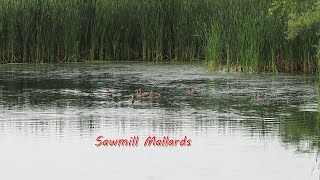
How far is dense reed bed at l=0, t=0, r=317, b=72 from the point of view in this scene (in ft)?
67.7

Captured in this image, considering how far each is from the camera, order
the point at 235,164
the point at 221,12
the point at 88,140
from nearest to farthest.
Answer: the point at 235,164
the point at 88,140
the point at 221,12

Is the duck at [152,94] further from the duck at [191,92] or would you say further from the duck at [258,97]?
the duck at [258,97]

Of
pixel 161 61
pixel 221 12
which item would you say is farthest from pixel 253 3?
pixel 161 61

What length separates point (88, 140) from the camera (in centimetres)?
1039

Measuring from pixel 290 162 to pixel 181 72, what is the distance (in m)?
9.66

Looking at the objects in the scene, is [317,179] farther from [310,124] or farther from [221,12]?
[221,12]

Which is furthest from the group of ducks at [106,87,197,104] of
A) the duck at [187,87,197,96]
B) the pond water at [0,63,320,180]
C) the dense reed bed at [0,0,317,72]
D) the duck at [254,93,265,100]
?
the dense reed bed at [0,0,317,72]

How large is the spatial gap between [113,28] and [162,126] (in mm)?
10331

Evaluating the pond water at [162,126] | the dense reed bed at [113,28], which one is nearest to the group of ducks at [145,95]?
the pond water at [162,126]

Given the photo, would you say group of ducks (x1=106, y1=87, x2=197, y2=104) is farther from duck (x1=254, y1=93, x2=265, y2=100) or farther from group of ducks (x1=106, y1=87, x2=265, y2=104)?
duck (x1=254, y1=93, x2=265, y2=100)

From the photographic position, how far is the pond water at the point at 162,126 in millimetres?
8789

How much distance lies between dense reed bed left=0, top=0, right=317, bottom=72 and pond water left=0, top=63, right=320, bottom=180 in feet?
8.27

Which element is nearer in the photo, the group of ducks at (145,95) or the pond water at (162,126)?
the pond water at (162,126)

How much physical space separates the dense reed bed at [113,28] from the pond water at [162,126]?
8.27 ft
